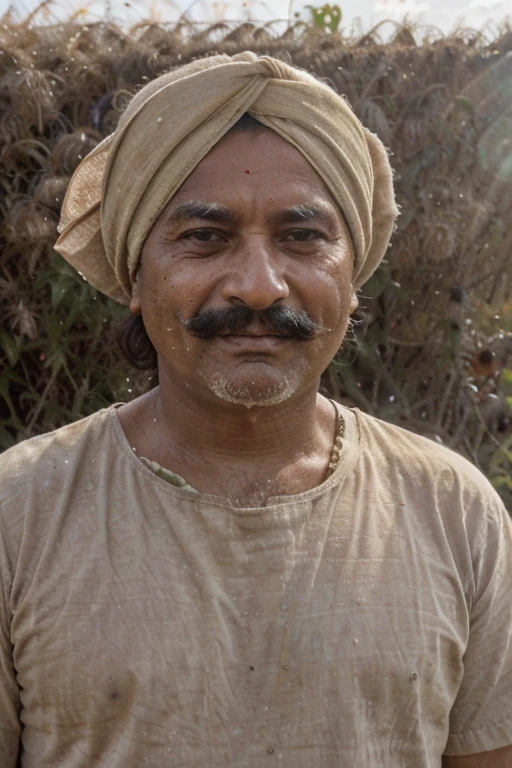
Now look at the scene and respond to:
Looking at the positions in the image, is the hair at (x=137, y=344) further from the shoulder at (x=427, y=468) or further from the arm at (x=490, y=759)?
the arm at (x=490, y=759)

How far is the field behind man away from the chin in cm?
173

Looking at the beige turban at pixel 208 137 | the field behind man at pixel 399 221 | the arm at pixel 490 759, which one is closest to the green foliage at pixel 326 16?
the field behind man at pixel 399 221

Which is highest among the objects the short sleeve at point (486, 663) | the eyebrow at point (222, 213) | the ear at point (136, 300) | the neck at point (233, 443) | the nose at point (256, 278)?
the eyebrow at point (222, 213)

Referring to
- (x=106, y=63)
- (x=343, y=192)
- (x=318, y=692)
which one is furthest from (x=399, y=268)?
(x=318, y=692)

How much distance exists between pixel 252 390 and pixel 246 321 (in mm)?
141

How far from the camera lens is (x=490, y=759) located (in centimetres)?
210

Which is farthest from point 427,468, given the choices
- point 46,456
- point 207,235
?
point 46,456

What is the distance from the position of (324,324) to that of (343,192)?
31cm

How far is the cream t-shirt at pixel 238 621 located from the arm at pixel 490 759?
0.09 ft

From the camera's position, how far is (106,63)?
3.81 metres

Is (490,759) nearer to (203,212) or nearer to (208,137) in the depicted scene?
(203,212)

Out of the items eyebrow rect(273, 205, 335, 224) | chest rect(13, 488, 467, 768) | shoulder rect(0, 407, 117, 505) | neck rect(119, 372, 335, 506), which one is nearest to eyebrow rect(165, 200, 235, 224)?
eyebrow rect(273, 205, 335, 224)

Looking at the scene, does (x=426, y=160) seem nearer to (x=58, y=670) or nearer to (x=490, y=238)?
(x=490, y=238)

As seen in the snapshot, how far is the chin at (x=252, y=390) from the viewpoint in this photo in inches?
77.5
